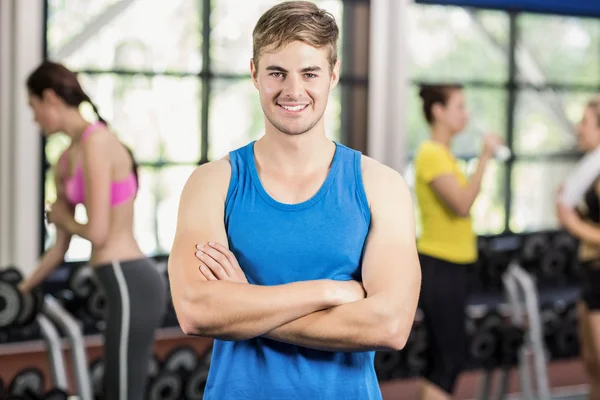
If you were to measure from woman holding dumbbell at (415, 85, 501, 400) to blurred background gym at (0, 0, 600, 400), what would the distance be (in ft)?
1.54

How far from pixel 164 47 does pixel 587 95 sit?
7.90 feet

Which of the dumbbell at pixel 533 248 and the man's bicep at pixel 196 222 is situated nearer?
the man's bicep at pixel 196 222

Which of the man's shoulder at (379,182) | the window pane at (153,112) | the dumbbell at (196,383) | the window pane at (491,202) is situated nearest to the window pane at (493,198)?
the window pane at (491,202)

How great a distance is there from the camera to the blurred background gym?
11.0 ft

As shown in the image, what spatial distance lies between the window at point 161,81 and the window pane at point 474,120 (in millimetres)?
922

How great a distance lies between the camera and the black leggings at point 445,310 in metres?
2.86

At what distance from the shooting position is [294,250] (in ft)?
4.05

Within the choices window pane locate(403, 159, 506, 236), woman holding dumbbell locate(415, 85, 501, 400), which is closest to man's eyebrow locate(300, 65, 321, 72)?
woman holding dumbbell locate(415, 85, 501, 400)

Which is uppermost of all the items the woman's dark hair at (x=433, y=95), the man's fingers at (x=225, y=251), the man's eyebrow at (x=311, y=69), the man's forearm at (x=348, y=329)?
the woman's dark hair at (x=433, y=95)

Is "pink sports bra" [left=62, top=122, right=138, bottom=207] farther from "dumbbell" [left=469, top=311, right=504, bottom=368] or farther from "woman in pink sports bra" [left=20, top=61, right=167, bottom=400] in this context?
"dumbbell" [left=469, top=311, right=504, bottom=368]

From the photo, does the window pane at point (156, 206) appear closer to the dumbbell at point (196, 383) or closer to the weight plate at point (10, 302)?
the dumbbell at point (196, 383)

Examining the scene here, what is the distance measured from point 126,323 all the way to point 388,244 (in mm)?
1253

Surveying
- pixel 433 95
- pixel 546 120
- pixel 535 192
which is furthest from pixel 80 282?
pixel 546 120

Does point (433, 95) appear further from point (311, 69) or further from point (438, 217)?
point (311, 69)
